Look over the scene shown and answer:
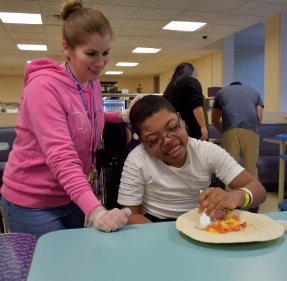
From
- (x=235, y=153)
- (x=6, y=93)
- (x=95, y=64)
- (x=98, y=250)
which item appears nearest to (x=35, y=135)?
(x=95, y=64)

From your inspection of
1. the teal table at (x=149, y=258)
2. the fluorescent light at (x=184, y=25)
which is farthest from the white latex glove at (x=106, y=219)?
the fluorescent light at (x=184, y=25)

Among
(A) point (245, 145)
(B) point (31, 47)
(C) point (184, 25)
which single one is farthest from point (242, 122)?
(B) point (31, 47)

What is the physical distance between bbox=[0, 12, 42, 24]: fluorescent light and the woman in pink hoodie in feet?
15.5

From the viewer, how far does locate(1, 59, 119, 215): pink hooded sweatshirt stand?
0.91 metres

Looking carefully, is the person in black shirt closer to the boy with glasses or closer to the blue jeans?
the boy with glasses

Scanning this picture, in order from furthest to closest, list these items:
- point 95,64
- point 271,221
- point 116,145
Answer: point 116,145 → point 95,64 → point 271,221

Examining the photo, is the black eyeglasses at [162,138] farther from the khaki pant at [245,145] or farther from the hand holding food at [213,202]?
the khaki pant at [245,145]

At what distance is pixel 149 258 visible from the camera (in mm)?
728

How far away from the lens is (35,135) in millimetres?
1002

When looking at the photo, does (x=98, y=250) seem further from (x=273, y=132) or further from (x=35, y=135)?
(x=273, y=132)

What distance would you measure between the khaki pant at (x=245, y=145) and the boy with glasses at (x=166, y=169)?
2302 millimetres

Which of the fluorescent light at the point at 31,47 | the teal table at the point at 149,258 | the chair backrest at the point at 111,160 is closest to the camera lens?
the teal table at the point at 149,258

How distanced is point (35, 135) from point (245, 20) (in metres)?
5.56

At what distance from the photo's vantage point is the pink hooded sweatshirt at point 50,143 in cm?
91
